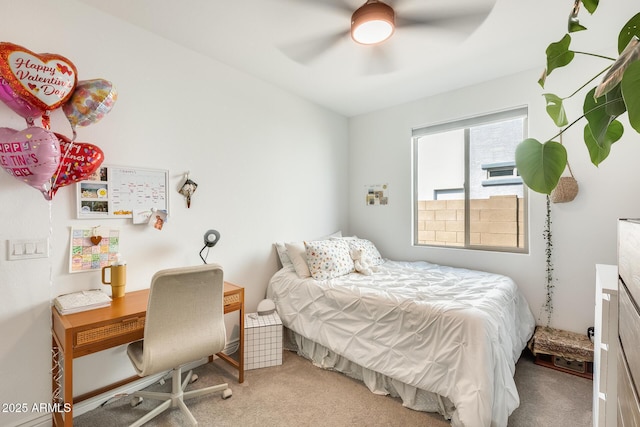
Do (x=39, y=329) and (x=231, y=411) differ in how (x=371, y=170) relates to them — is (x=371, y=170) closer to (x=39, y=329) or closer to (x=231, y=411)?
(x=231, y=411)

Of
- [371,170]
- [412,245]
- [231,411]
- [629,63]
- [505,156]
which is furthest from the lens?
[371,170]

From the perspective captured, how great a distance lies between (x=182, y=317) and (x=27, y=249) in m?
1.00

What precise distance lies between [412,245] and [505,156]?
1365 mm

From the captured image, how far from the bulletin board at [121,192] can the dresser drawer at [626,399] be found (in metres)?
2.49

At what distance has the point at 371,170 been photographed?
3.82m

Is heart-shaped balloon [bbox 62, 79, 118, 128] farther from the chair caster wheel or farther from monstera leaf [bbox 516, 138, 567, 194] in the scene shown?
monstera leaf [bbox 516, 138, 567, 194]

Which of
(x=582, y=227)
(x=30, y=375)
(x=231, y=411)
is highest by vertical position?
(x=582, y=227)

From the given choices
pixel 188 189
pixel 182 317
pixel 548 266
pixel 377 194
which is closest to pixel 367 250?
pixel 377 194

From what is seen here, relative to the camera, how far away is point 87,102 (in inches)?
65.7

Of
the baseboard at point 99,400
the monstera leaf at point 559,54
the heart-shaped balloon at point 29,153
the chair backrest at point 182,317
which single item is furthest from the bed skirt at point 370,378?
the heart-shaped balloon at point 29,153

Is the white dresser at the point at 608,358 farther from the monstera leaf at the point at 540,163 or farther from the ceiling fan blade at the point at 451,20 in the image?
the ceiling fan blade at the point at 451,20

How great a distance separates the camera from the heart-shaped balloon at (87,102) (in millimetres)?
1668

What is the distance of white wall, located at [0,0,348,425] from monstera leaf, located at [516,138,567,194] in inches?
90.5

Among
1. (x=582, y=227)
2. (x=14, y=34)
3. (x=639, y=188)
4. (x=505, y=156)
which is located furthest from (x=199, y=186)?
(x=639, y=188)
